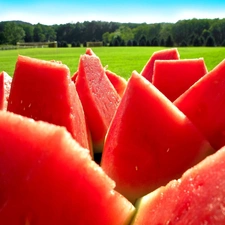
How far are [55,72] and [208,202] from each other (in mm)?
381

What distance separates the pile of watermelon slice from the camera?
0.42 meters

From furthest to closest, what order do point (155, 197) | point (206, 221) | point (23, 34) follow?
point (23, 34), point (155, 197), point (206, 221)

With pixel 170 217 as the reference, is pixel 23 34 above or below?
below

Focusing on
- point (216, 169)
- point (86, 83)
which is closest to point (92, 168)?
point (216, 169)

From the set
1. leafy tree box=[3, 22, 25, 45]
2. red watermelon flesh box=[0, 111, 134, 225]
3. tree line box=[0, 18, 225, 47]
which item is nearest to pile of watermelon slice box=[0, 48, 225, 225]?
red watermelon flesh box=[0, 111, 134, 225]

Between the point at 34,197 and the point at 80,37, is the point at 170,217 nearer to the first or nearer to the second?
the point at 34,197

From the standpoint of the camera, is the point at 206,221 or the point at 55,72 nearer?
the point at 206,221

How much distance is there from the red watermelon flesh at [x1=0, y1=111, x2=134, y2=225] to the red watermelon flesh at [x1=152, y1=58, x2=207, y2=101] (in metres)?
0.50

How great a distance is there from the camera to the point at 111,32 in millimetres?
51406

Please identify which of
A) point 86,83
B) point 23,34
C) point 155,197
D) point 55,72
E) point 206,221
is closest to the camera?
point 206,221

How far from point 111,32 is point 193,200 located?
52121 mm

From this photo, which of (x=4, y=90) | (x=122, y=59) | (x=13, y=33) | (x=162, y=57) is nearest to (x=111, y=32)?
(x=13, y=33)

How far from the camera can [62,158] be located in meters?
0.42

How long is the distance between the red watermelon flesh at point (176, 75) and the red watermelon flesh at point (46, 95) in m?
0.26
